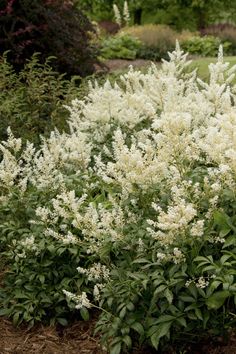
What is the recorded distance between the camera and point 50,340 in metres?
4.54

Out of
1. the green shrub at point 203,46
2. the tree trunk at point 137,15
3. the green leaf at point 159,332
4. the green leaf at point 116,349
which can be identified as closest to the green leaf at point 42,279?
the green leaf at point 116,349

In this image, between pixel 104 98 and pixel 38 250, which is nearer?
pixel 38 250

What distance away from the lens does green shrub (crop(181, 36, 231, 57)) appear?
21.4 m

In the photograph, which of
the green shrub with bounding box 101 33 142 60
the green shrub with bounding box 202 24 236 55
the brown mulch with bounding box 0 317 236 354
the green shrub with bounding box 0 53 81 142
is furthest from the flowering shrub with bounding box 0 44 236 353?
the green shrub with bounding box 202 24 236 55

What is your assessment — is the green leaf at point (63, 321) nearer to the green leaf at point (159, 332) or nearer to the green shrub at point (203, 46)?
the green leaf at point (159, 332)

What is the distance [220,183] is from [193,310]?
0.81 metres

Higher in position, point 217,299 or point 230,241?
point 230,241

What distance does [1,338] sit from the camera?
4.57 m

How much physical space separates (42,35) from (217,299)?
708 cm

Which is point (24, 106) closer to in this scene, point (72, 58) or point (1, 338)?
point (72, 58)

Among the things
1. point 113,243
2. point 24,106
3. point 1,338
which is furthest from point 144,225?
point 24,106

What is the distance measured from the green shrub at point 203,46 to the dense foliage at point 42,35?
11680mm

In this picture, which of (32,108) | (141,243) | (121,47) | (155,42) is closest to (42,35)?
(32,108)

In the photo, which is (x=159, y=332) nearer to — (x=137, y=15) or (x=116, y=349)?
(x=116, y=349)
